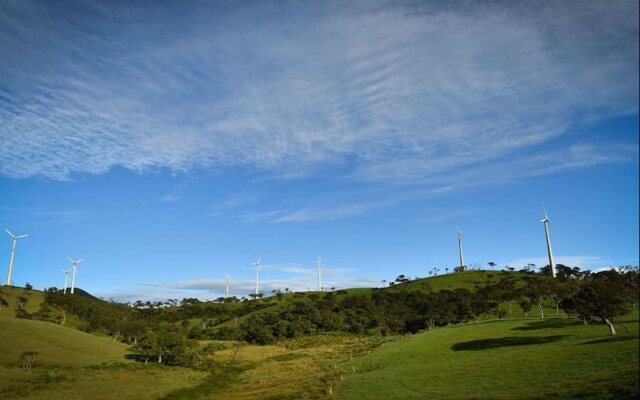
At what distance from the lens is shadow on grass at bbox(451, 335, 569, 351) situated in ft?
219

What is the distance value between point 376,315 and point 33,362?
127 m

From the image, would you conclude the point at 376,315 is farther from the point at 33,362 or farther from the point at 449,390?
the point at 449,390

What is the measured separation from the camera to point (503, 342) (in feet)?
236

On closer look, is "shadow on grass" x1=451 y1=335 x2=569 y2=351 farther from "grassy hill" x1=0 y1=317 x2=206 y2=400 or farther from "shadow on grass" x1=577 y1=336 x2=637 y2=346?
"grassy hill" x1=0 y1=317 x2=206 y2=400

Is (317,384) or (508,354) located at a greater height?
(508,354)

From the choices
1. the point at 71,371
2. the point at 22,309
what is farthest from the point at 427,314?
the point at 22,309

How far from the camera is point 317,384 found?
62906 millimetres

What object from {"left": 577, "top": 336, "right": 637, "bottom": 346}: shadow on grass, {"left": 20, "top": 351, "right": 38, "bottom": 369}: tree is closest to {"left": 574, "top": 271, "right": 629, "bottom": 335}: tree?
{"left": 577, "top": 336, "right": 637, "bottom": 346}: shadow on grass

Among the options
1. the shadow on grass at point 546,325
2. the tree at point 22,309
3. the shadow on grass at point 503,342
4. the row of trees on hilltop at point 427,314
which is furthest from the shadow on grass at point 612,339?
A: the tree at point 22,309

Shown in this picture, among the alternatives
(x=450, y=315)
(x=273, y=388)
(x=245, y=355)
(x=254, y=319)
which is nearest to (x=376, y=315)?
(x=450, y=315)

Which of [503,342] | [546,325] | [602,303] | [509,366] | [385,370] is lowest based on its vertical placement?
[385,370]

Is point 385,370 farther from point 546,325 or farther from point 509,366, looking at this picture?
point 546,325

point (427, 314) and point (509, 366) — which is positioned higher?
point (427, 314)

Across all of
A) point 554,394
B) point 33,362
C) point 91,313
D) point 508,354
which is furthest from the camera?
point 91,313
